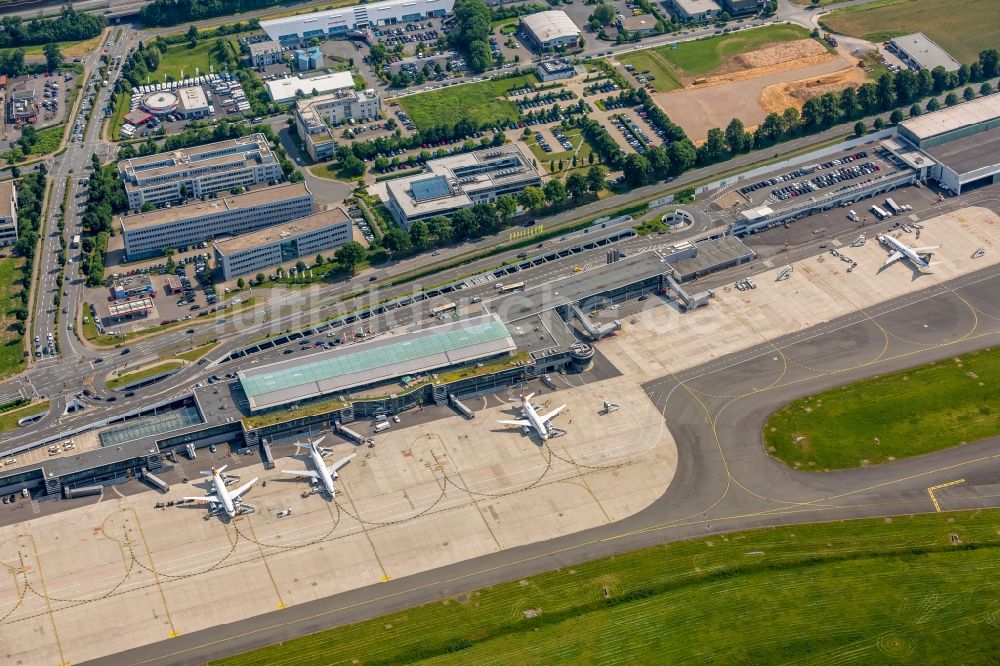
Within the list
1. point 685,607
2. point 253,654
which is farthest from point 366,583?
point 685,607

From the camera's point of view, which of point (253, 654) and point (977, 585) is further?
point (977, 585)

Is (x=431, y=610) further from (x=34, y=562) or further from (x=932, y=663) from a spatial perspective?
(x=932, y=663)

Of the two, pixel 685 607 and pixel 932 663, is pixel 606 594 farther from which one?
pixel 932 663

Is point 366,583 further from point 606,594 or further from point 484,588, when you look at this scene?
point 606,594

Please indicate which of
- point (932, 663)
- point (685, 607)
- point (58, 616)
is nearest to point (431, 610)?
point (685, 607)

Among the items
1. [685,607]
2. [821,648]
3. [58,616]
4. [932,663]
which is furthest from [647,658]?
[58,616]

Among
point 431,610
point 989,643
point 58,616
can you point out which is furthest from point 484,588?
point 989,643

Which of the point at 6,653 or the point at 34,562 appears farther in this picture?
the point at 34,562
